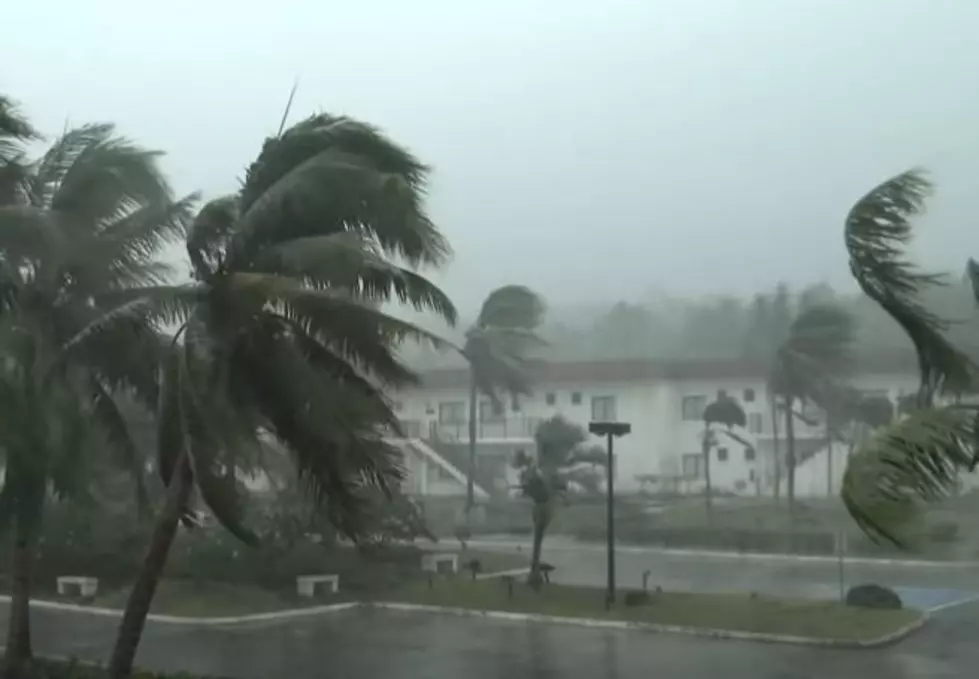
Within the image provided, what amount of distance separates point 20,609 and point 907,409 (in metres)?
6.94

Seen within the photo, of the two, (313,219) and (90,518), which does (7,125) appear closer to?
(313,219)

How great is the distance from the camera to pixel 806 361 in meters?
9.43

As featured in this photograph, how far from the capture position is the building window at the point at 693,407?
10223mm

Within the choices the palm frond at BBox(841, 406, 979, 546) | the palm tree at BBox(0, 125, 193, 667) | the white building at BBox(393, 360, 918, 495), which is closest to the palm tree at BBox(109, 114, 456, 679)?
the palm tree at BBox(0, 125, 193, 667)

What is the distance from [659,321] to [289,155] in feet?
12.5

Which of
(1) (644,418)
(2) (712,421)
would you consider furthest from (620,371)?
(2) (712,421)

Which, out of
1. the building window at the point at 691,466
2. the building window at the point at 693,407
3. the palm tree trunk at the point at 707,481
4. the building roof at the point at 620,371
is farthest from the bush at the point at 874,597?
the building window at the point at 693,407

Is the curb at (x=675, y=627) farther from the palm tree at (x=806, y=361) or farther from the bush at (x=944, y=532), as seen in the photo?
the palm tree at (x=806, y=361)

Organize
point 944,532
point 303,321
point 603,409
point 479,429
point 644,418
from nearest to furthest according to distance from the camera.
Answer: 1. point 303,321
2. point 944,532
3. point 644,418
4. point 603,409
5. point 479,429

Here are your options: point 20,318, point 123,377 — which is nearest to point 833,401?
point 123,377

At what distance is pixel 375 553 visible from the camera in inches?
413

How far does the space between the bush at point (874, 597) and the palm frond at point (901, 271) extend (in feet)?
8.47

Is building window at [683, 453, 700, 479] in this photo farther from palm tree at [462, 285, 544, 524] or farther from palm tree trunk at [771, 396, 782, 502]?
palm tree at [462, 285, 544, 524]

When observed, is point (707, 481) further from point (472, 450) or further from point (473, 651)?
point (473, 651)
